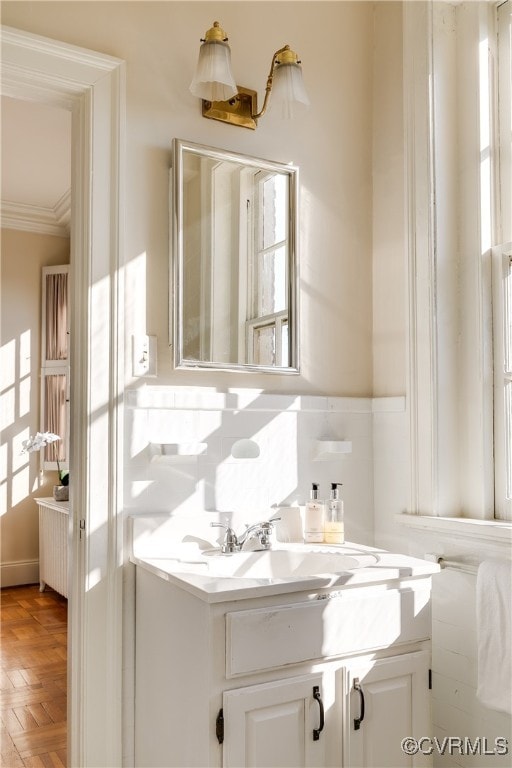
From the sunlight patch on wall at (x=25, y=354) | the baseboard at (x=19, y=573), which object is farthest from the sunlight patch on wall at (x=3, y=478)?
the sunlight patch on wall at (x=25, y=354)

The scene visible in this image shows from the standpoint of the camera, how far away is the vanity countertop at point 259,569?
4.83 ft

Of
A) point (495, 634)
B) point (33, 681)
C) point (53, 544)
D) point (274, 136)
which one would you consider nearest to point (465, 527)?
point (495, 634)

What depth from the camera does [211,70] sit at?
6.18 feet

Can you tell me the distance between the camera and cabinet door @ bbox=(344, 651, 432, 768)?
1.60 meters

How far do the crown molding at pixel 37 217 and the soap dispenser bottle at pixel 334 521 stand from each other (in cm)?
348

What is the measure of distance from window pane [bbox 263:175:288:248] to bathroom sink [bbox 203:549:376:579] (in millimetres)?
1009

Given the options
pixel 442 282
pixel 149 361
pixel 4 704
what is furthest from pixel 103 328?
pixel 4 704

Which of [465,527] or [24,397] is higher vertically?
[24,397]

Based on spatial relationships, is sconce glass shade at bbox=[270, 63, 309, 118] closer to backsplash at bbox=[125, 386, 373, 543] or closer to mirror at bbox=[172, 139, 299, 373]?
mirror at bbox=[172, 139, 299, 373]

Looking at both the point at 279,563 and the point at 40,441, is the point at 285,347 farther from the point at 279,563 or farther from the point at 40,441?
the point at 40,441

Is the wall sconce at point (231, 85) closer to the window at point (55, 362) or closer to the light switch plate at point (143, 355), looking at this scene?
the light switch plate at point (143, 355)

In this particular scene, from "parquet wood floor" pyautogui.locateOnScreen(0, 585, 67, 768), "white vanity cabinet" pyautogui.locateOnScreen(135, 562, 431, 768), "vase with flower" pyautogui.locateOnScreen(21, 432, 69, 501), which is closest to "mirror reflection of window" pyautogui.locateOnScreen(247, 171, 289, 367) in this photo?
"white vanity cabinet" pyautogui.locateOnScreen(135, 562, 431, 768)

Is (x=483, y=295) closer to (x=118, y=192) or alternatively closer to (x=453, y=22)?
(x=453, y=22)

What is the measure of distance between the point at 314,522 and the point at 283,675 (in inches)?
24.1
